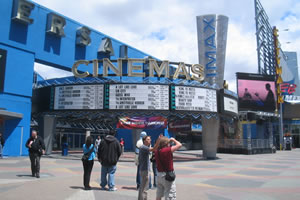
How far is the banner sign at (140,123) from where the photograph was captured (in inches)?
1059

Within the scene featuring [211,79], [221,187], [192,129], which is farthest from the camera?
[192,129]

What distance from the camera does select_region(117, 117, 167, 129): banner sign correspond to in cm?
2689

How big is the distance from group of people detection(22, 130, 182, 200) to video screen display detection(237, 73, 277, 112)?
32647 millimetres

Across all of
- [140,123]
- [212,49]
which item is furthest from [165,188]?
[140,123]

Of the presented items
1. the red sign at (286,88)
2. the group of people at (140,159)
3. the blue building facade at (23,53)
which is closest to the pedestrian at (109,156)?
the group of people at (140,159)

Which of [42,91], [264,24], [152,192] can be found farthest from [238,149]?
[264,24]

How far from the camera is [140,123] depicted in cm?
2781

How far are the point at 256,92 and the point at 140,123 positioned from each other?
20539 millimetres

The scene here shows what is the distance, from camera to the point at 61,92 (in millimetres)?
21859

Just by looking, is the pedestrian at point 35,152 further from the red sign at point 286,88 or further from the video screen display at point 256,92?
the red sign at point 286,88

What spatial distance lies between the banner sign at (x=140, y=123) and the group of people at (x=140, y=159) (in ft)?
51.6


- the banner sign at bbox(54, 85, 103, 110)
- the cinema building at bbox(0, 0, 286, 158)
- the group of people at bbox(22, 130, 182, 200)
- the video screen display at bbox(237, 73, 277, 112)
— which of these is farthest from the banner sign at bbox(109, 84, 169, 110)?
the video screen display at bbox(237, 73, 277, 112)

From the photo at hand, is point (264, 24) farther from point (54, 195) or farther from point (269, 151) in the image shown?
point (54, 195)

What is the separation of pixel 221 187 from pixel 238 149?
22.8 metres
